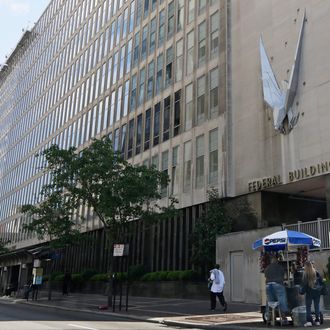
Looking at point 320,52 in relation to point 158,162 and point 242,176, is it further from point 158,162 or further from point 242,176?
point 158,162

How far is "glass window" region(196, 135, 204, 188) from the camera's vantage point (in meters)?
28.8

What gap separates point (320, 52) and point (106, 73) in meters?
25.5

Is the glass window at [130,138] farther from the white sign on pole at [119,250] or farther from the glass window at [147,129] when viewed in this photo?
the white sign on pole at [119,250]

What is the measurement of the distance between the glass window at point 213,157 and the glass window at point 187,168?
220 centimetres

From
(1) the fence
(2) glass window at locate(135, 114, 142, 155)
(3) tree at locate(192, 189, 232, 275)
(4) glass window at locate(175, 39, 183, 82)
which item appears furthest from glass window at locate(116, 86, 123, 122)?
(1) the fence

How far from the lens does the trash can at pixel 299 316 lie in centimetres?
1229

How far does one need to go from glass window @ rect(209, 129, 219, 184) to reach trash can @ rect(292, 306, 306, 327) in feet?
49.7

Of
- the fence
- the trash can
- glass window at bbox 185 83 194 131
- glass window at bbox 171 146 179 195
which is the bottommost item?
the trash can

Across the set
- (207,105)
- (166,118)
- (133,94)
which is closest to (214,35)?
(207,105)

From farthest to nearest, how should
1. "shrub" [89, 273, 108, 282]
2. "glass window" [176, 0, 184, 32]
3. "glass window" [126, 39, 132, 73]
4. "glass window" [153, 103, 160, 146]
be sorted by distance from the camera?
"glass window" [126, 39, 132, 73], "shrub" [89, 273, 108, 282], "glass window" [153, 103, 160, 146], "glass window" [176, 0, 184, 32]

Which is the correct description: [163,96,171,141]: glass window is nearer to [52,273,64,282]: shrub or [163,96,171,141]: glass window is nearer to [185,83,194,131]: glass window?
[185,83,194,131]: glass window

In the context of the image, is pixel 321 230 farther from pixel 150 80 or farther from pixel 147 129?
pixel 150 80

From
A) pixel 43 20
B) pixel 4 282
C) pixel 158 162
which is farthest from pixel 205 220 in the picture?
pixel 43 20

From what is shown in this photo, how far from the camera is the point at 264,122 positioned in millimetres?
25281
